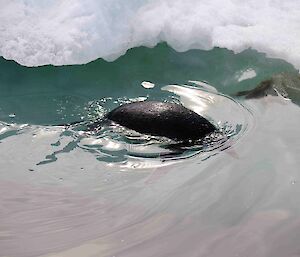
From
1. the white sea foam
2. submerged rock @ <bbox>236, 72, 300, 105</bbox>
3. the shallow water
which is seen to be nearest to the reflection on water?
the shallow water

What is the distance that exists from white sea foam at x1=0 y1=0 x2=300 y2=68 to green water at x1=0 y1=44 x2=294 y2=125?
0.10 meters

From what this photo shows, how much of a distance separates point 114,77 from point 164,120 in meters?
1.14

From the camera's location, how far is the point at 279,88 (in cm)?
423

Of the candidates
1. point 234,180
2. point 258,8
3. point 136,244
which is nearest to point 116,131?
point 234,180

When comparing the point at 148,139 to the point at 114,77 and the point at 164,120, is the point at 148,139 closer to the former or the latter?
the point at 164,120

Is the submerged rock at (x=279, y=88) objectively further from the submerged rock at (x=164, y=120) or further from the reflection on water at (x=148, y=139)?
the submerged rock at (x=164, y=120)

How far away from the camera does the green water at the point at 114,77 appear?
4220 mm

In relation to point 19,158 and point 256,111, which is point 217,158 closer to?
point 256,111

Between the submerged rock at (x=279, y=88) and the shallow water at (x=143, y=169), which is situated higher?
the submerged rock at (x=279, y=88)

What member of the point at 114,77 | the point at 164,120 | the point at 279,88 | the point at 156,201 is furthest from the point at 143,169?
the point at 114,77

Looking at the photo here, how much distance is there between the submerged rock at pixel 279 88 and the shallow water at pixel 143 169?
10 cm

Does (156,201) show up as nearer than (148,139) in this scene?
Yes

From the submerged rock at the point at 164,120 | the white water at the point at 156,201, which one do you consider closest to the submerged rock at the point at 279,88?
the white water at the point at 156,201

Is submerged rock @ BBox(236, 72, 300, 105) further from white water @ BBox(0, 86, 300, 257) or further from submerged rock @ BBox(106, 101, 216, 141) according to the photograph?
submerged rock @ BBox(106, 101, 216, 141)
